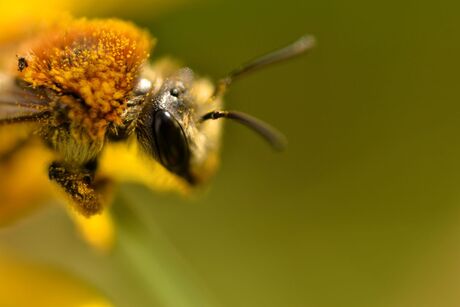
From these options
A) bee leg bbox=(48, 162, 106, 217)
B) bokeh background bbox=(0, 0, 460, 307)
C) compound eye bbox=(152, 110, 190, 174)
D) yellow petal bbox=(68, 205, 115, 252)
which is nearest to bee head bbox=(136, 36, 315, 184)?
compound eye bbox=(152, 110, 190, 174)

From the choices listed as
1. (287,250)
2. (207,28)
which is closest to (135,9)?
(207,28)

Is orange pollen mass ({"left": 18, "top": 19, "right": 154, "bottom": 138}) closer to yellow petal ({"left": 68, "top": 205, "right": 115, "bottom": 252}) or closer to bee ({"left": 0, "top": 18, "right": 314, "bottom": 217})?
bee ({"left": 0, "top": 18, "right": 314, "bottom": 217})

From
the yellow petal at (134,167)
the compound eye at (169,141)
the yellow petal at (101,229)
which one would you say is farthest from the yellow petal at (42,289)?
the compound eye at (169,141)

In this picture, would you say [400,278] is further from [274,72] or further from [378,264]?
[274,72]

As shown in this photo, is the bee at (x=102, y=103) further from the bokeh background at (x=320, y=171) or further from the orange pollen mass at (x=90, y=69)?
the bokeh background at (x=320, y=171)

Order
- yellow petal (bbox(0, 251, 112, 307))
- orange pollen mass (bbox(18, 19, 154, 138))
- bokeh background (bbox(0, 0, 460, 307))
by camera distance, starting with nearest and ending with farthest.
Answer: orange pollen mass (bbox(18, 19, 154, 138)), yellow petal (bbox(0, 251, 112, 307)), bokeh background (bbox(0, 0, 460, 307))

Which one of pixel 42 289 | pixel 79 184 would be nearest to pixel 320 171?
pixel 42 289

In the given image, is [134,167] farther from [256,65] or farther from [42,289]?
[256,65]
